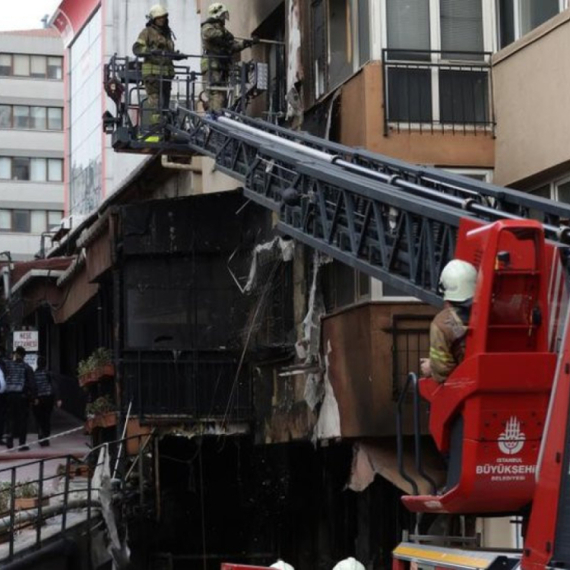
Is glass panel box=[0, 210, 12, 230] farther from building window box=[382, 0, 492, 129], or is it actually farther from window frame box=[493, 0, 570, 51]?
window frame box=[493, 0, 570, 51]

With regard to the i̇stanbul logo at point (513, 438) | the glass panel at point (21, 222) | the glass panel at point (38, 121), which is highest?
the glass panel at point (38, 121)

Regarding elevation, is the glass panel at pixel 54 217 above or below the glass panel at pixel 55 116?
below

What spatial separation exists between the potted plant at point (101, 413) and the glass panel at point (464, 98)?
678 centimetres

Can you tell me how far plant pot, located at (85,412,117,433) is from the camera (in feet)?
63.6

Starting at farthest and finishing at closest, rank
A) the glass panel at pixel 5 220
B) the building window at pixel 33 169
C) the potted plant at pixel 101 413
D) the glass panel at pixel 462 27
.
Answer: the building window at pixel 33 169
the glass panel at pixel 5 220
the potted plant at pixel 101 413
the glass panel at pixel 462 27

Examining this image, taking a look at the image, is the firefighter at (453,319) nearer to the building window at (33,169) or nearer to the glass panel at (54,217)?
the glass panel at (54,217)

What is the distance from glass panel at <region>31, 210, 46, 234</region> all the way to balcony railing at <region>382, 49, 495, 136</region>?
179 feet

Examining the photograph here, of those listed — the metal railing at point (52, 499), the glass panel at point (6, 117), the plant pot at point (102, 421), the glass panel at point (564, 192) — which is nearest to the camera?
the glass panel at point (564, 192)

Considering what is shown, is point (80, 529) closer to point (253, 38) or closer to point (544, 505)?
point (253, 38)

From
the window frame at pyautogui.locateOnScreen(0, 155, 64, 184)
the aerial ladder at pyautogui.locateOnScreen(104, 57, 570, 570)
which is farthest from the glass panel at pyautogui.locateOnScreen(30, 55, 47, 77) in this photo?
the aerial ladder at pyautogui.locateOnScreen(104, 57, 570, 570)

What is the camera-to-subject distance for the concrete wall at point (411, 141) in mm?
15289

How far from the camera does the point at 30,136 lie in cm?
6925

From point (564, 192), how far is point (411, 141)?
194 cm

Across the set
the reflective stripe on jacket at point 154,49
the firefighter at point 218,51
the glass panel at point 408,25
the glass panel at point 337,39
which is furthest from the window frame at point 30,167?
the glass panel at point 408,25
